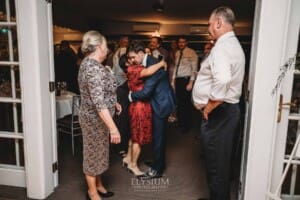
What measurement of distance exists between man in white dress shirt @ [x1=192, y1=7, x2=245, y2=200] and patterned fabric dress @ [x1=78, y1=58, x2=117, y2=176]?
2.34 ft

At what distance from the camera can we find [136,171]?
3188 mm

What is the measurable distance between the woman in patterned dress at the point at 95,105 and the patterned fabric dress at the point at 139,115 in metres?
0.62

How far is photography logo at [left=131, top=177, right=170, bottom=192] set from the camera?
9.32ft

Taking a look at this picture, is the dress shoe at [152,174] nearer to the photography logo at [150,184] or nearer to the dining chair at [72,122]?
the photography logo at [150,184]

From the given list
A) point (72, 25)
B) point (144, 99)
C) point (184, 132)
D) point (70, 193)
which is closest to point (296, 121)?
point (144, 99)

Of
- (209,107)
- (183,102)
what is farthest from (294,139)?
(183,102)

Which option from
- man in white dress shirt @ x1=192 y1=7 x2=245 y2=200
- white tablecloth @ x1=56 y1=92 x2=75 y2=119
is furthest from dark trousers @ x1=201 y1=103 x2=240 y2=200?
white tablecloth @ x1=56 y1=92 x2=75 y2=119

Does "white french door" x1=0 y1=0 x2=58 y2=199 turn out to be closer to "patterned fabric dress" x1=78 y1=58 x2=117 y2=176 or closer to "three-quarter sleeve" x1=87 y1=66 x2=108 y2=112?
"patterned fabric dress" x1=78 y1=58 x2=117 y2=176

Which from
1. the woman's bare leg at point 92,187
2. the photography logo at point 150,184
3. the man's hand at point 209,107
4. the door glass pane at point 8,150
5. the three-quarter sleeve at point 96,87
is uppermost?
the three-quarter sleeve at point 96,87

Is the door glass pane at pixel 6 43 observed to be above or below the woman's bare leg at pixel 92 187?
above

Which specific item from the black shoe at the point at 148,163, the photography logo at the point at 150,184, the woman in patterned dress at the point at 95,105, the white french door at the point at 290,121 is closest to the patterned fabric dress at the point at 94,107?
the woman in patterned dress at the point at 95,105

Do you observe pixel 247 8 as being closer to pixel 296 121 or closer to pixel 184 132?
pixel 184 132

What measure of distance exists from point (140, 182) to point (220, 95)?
1495 millimetres

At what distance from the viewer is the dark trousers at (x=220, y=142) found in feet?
7.08
